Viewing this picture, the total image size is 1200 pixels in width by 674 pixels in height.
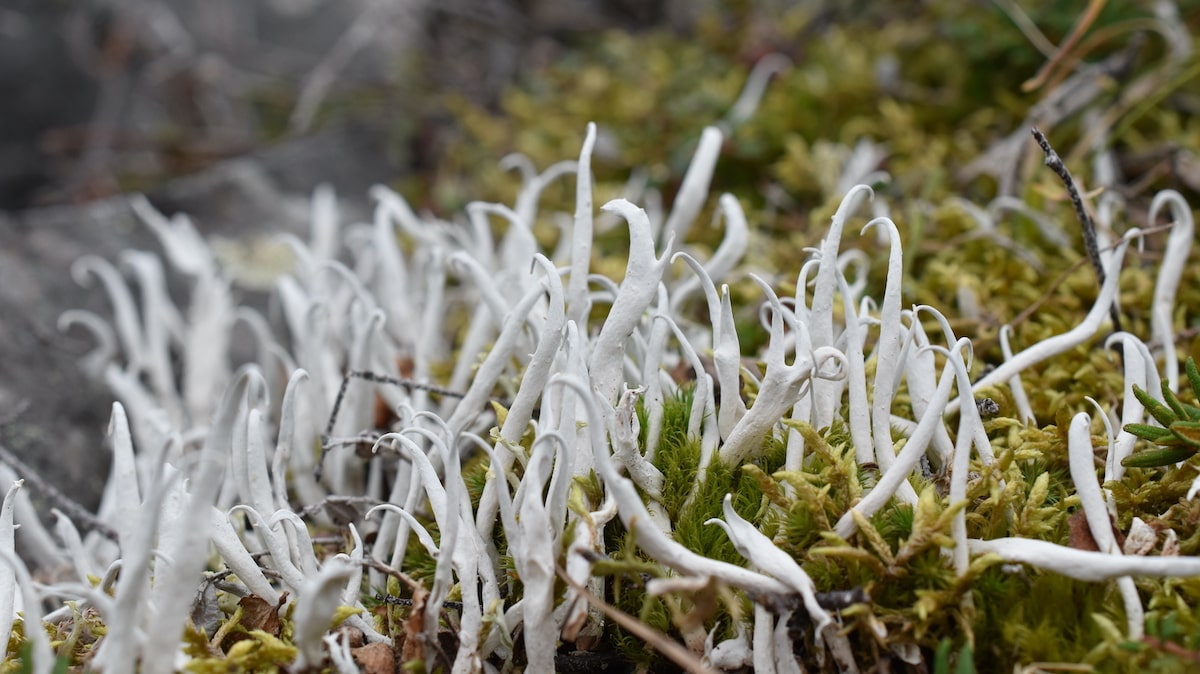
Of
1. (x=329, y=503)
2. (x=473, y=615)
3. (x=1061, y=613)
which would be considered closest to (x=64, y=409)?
(x=329, y=503)

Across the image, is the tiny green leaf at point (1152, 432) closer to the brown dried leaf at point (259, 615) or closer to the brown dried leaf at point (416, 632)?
the brown dried leaf at point (416, 632)

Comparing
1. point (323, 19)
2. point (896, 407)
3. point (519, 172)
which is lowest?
point (896, 407)

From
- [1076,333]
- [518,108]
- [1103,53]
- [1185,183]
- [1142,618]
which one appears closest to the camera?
[1142,618]

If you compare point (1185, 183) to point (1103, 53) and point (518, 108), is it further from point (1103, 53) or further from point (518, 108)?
point (518, 108)

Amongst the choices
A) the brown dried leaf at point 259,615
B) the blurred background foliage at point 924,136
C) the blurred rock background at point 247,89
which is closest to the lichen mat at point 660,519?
the brown dried leaf at point 259,615

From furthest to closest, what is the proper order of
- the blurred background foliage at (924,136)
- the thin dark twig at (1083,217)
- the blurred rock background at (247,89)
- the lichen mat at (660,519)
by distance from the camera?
the blurred rock background at (247,89)
the blurred background foliage at (924,136)
the thin dark twig at (1083,217)
the lichen mat at (660,519)

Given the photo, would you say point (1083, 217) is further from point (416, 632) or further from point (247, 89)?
point (247, 89)
